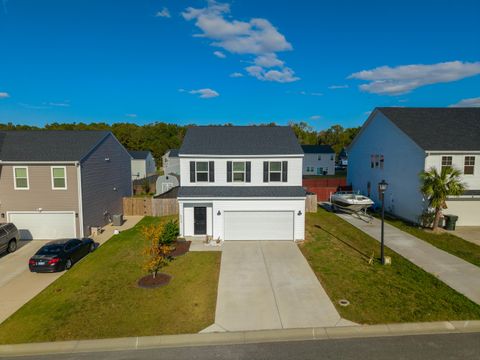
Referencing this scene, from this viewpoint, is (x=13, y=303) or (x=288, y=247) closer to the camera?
(x=13, y=303)

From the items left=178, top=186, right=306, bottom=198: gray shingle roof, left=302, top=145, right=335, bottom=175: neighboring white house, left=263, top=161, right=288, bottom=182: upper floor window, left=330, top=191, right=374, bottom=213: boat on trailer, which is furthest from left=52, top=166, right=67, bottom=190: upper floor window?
left=302, top=145, right=335, bottom=175: neighboring white house

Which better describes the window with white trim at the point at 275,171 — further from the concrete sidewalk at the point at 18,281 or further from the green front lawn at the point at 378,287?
the concrete sidewalk at the point at 18,281

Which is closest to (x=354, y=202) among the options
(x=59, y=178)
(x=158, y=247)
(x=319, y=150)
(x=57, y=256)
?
(x=158, y=247)

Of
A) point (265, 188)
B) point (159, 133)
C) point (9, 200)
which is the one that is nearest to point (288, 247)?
point (265, 188)

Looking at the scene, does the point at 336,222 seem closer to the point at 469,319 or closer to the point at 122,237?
the point at 469,319

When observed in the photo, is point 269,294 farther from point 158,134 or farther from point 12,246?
point 158,134

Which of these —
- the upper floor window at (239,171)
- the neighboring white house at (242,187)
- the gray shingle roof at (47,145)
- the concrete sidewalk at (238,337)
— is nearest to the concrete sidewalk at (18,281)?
the concrete sidewalk at (238,337)

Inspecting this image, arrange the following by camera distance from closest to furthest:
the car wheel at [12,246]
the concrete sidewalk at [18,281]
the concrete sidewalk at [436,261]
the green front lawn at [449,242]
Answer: the concrete sidewalk at [18,281] < the concrete sidewalk at [436,261] < the green front lawn at [449,242] < the car wheel at [12,246]
